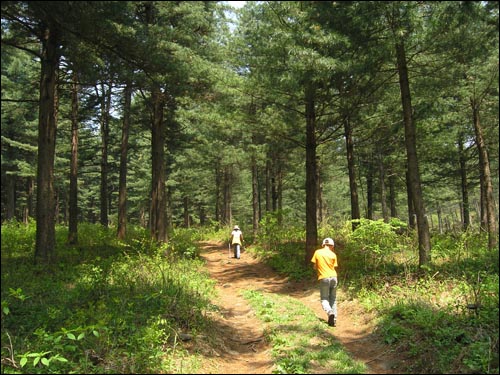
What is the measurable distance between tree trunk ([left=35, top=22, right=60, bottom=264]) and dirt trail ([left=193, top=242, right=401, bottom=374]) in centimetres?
482

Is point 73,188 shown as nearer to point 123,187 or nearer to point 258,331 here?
point 123,187

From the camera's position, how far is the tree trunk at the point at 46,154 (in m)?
9.15

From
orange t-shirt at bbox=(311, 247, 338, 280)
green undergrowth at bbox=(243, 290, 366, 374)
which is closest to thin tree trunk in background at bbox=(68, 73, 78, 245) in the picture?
green undergrowth at bbox=(243, 290, 366, 374)

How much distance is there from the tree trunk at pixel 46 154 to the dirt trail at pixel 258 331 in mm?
4818

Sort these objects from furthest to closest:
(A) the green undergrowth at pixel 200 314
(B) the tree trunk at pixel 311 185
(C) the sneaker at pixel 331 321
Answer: (B) the tree trunk at pixel 311 185 → (C) the sneaker at pixel 331 321 → (A) the green undergrowth at pixel 200 314

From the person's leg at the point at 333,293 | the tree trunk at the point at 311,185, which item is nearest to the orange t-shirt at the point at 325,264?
the person's leg at the point at 333,293

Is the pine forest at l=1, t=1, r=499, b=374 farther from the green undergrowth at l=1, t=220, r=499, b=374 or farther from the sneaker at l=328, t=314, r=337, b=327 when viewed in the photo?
the sneaker at l=328, t=314, r=337, b=327

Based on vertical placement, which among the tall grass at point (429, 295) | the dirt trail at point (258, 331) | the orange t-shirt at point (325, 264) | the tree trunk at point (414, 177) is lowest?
the dirt trail at point (258, 331)

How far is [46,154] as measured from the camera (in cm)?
933

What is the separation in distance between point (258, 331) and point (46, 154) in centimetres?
693

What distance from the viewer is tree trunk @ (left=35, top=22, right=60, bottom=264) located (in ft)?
30.0

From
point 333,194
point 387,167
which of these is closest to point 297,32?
point 387,167

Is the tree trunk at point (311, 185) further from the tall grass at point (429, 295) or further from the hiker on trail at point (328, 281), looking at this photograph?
the hiker on trail at point (328, 281)

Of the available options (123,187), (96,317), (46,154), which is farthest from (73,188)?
(96,317)
